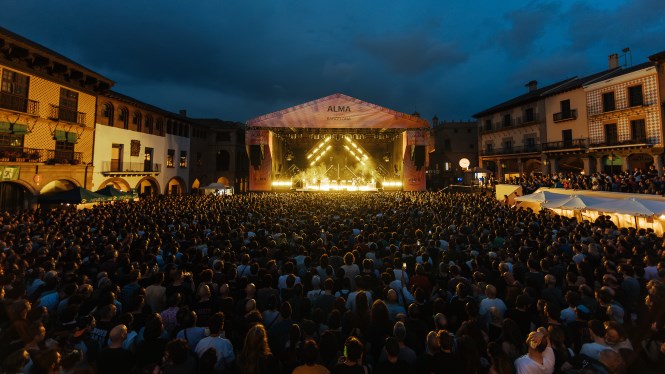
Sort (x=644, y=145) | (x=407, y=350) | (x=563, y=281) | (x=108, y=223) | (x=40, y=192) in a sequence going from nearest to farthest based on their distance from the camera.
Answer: (x=407, y=350), (x=563, y=281), (x=108, y=223), (x=40, y=192), (x=644, y=145)

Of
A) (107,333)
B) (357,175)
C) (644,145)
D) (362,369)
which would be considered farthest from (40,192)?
(644,145)

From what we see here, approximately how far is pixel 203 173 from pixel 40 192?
20.8m

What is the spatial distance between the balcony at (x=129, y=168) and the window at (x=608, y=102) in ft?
135

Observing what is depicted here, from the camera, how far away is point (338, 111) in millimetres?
27641

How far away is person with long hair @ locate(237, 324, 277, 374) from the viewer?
3.07 m

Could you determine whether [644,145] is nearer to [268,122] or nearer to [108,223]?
[268,122]

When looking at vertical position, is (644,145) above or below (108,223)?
above

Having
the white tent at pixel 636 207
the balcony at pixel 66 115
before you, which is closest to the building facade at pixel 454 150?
the white tent at pixel 636 207

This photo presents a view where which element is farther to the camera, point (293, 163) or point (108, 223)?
point (293, 163)

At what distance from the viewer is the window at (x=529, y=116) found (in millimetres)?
32625

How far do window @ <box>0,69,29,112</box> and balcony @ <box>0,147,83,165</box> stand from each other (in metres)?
2.29

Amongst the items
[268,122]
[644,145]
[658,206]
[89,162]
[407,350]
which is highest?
[268,122]

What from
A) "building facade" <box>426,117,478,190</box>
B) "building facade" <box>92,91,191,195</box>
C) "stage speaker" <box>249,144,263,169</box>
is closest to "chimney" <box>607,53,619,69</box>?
"building facade" <box>426,117,478,190</box>

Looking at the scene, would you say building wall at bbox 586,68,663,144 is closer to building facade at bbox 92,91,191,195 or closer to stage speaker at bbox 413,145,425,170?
Answer: stage speaker at bbox 413,145,425,170
